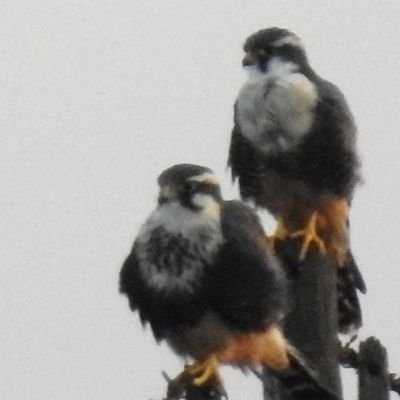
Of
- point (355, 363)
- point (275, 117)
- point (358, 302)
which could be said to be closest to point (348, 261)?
point (358, 302)

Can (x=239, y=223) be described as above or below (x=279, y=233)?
above

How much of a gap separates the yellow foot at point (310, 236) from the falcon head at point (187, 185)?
448 millimetres

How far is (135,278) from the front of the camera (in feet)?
13.6

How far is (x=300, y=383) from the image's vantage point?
398cm

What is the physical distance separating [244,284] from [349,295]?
0.74m

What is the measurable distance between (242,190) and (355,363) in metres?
1.58

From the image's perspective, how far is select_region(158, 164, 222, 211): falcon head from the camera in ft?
13.5

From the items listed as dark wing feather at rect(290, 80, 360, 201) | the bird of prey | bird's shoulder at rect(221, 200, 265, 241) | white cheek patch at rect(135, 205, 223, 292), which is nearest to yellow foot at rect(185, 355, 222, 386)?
the bird of prey

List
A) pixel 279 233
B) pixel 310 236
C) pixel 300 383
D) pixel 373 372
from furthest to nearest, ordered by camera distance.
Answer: pixel 279 233
pixel 310 236
pixel 300 383
pixel 373 372

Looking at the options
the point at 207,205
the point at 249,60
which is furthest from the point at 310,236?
the point at 249,60

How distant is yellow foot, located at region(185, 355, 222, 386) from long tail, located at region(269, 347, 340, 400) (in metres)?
0.20

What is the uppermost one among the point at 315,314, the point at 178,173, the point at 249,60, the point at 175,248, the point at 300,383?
the point at 249,60

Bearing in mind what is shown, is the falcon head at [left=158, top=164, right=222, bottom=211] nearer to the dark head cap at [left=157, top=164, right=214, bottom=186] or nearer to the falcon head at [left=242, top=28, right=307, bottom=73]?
the dark head cap at [left=157, top=164, right=214, bottom=186]

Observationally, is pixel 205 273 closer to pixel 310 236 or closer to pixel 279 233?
pixel 310 236
